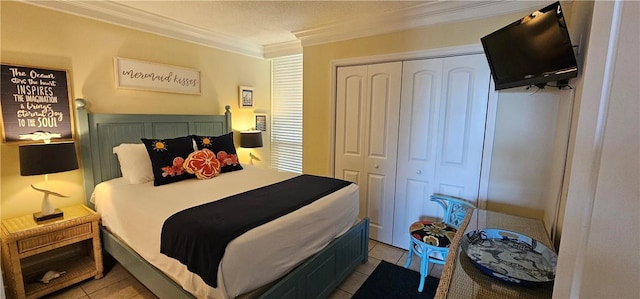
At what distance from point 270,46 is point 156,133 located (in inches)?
79.5

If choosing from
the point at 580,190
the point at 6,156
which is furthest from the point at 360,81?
the point at 6,156

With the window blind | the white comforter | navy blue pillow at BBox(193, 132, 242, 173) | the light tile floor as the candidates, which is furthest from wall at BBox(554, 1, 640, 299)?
the window blind

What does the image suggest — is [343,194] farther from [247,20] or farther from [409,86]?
[247,20]

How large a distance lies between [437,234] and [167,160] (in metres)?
2.57

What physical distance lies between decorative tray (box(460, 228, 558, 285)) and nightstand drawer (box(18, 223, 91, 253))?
2812 mm

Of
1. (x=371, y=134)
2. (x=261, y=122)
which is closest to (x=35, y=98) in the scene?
(x=261, y=122)

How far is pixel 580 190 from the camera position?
0.56 meters

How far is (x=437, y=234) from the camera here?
2229mm

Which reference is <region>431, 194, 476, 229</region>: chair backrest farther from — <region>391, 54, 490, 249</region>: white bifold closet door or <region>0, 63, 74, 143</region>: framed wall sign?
<region>0, 63, 74, 143</region>: framed wall sign

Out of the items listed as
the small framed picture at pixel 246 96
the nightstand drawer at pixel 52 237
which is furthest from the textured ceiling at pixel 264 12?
the nightstand drawer at pixel 52 237

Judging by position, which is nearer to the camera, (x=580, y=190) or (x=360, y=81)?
(x=580, y=190)

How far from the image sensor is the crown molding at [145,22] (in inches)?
92.5

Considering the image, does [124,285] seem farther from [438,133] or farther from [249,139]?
[438,133]

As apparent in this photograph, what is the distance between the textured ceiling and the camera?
2484 millimetres
